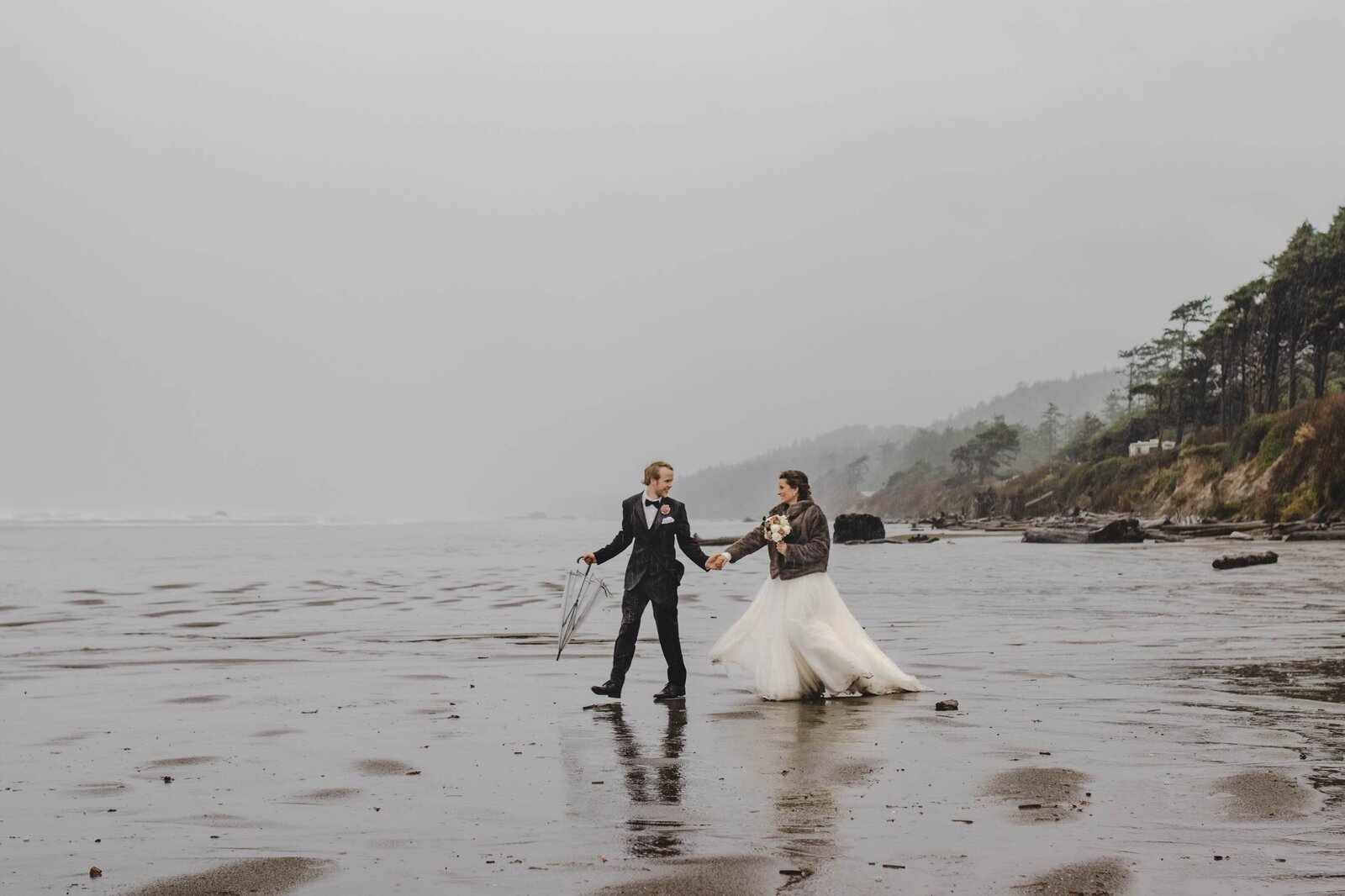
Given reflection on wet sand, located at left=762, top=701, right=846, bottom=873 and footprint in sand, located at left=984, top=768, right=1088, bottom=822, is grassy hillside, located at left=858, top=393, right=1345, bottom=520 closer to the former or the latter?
reflection on wet sand, located at left=762, top=701, right=846, bottom=873

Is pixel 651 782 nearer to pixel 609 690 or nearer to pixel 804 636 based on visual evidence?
pixel 609 690

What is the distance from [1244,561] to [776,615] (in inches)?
1005

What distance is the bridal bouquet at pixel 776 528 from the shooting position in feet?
36.6

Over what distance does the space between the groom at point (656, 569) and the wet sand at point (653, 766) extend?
0.46 metres

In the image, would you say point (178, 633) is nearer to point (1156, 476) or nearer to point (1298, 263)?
point (1156, 476)

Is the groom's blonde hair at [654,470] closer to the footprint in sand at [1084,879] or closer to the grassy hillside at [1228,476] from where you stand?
the footprint in sand at [1084,879]

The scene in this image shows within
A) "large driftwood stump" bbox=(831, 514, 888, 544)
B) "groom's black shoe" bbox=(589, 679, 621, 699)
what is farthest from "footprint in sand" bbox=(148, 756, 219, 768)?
"large driftwood stump" bbox=(831, 514, 888, 544)

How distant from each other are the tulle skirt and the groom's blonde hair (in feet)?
4.84

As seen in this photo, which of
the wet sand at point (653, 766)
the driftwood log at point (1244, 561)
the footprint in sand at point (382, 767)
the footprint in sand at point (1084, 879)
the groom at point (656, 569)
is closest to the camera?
the footprint in sand at point (1084, 879)

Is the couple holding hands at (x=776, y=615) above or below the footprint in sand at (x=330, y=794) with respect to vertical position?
above

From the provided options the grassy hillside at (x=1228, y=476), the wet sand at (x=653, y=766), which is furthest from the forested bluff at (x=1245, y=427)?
the wet sand at (x=653, y=766)

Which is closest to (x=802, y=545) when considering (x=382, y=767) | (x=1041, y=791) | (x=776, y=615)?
(x=776, y=615)

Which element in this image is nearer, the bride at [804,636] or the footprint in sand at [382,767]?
the footprint in sand at [382,767]

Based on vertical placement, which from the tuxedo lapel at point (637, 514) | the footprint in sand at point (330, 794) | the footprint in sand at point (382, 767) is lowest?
the footprint in sand at point (382, 767)
